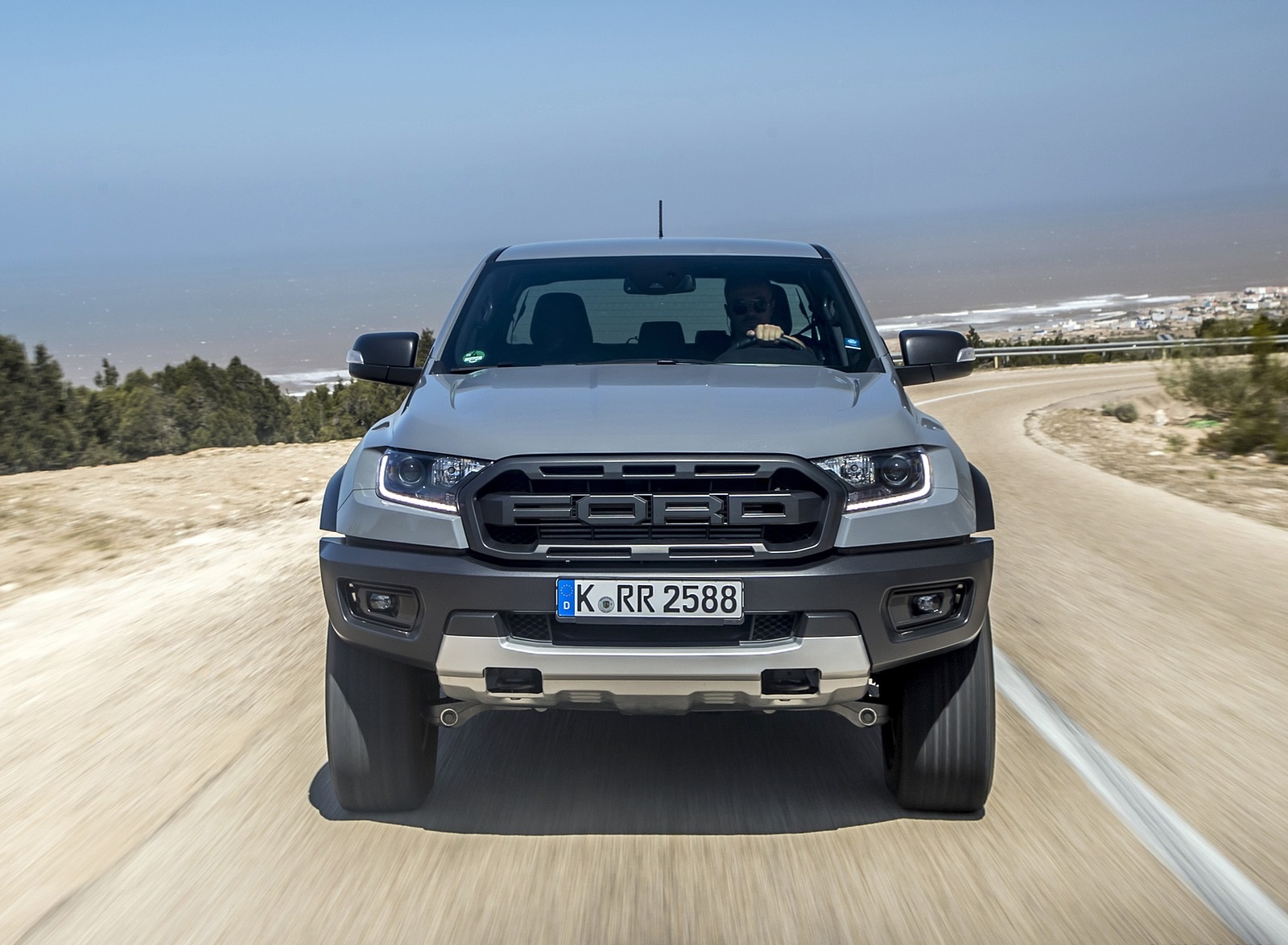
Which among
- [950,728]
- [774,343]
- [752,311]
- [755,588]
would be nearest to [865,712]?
[950,728]

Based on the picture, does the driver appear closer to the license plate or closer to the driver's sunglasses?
the driver's sunglasses

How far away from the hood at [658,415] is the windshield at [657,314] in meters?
0.46

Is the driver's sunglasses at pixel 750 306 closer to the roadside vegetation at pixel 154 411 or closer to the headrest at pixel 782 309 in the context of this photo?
the headrest at pixel 782 309

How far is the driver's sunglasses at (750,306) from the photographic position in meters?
5.22

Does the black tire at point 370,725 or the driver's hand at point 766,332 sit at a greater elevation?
the driver's hand at point 766,332

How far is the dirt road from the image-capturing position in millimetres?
3357

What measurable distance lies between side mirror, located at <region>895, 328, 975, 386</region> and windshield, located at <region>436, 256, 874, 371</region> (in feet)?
0.69

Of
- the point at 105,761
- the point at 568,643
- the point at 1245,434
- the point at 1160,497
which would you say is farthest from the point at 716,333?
the point at 1245,434

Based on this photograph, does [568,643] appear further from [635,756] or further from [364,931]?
[635,756]

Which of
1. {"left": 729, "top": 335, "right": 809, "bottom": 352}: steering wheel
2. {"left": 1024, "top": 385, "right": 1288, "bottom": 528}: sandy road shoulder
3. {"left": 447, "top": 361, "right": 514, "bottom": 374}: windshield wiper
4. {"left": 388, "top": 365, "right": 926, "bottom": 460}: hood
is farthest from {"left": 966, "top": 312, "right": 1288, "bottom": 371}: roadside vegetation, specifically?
{"left": 388, "top": 365, "right": 926, "bottom": 460}: hood

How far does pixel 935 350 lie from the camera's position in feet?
16.9

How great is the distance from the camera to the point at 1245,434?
17188mm

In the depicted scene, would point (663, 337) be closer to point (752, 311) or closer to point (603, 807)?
point (752, 311)

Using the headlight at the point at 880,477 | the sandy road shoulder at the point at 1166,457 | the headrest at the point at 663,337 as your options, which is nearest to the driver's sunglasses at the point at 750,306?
the headrest at the point at 663,337
